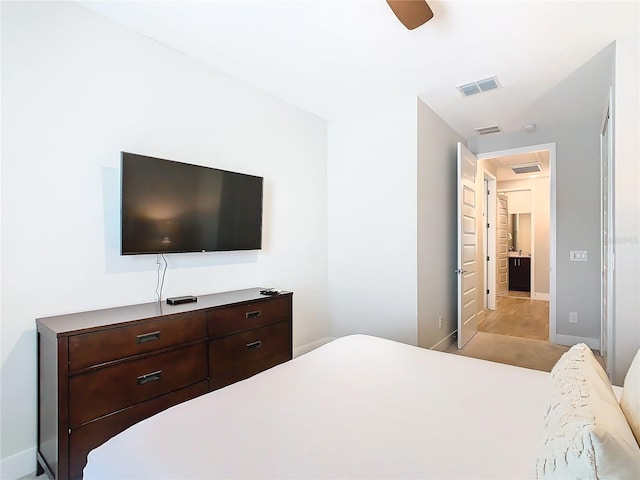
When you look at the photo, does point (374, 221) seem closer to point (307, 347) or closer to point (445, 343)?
point (307, 347)

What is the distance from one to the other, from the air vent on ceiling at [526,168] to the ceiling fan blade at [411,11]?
5140 mm

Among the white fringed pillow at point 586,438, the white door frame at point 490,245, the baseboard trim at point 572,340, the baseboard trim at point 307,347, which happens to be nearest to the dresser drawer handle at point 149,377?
the baseboard trim at point 307,347

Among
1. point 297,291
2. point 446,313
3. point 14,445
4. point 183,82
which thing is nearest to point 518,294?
point 446,313

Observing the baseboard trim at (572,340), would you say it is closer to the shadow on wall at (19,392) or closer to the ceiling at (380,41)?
the ceiling at (380,41)

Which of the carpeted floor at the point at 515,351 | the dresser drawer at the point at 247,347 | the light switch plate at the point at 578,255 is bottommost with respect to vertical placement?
the carpeted floor at the point at 515,351

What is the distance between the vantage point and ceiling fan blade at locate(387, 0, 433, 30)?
1755 millimetres

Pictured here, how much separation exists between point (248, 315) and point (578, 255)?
3953 millimetres

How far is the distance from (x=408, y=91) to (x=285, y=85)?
1131 millimetres

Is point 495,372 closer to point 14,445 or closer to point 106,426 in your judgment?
point 106,426

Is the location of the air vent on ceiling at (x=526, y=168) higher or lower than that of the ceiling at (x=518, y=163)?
lower

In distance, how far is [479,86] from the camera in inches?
119

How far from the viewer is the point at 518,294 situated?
761 centimetres

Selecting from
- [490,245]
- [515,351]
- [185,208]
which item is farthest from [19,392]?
[490,245]

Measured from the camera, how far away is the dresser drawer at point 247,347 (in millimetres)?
2227
